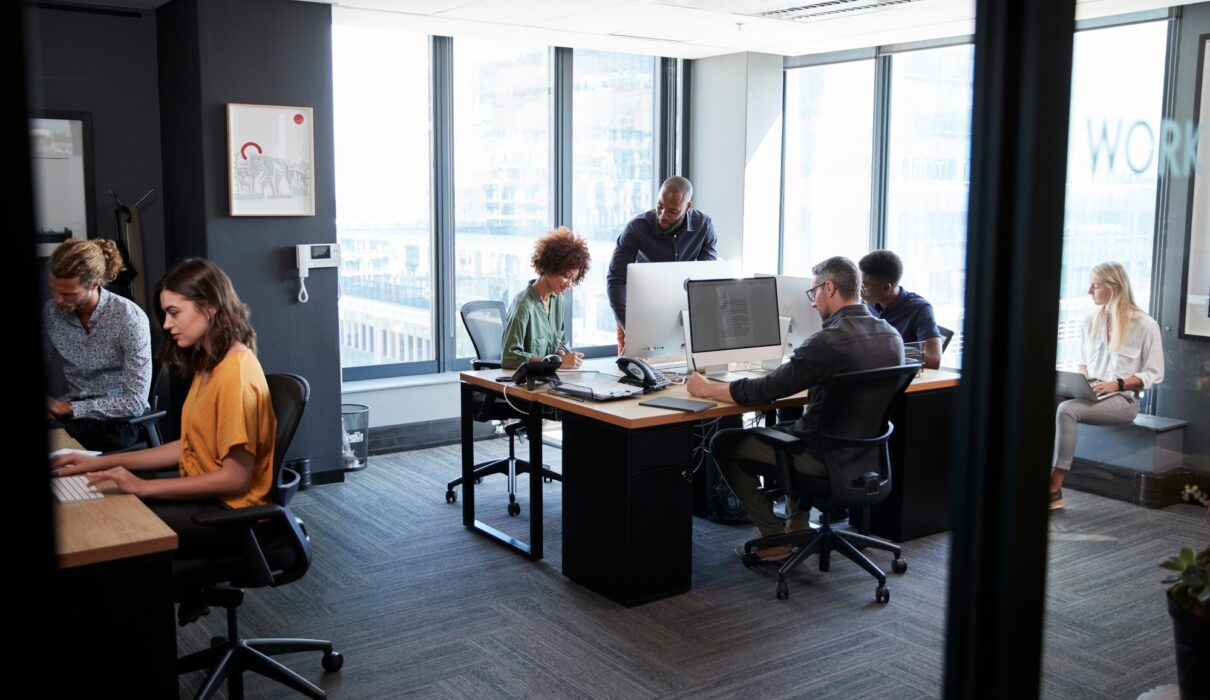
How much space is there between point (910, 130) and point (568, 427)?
11.2 feet

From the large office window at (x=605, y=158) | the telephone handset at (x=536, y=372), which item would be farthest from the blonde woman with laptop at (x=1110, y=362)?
the large office window at (x=605, y=158)

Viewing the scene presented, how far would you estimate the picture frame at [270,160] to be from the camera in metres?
4.71

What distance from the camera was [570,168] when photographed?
675 centimetres

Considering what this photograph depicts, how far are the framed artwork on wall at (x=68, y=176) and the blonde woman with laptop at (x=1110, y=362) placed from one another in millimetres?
4380

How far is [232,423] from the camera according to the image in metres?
2.62

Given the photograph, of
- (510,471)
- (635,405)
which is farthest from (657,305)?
(510,471)

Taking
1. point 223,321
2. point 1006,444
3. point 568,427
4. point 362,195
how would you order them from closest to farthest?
point 1006,444, point 223,321, point 568,427, point 362,195

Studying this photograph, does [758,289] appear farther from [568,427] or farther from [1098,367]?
[1098,367]

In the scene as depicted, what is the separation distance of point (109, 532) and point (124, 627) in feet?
0.65

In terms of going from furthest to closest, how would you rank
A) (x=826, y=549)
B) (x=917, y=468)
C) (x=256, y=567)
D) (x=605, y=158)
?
(x=605, y=158) → (x=917, y=468) → (x=826, y=549) → (x=256, y=567)

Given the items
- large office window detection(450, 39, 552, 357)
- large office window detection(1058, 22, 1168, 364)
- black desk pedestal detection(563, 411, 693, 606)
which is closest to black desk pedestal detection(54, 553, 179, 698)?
black desk pedestal detection(563, 411, 693, 606)

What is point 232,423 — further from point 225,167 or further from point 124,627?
point 225,167

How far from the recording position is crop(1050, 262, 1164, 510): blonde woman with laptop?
166 cm

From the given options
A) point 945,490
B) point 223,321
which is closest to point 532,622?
point 223,321
